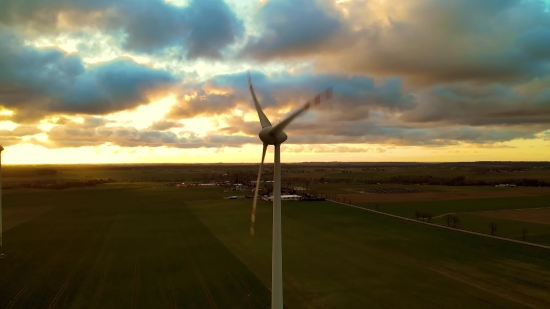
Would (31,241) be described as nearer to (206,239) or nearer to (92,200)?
(206,239)

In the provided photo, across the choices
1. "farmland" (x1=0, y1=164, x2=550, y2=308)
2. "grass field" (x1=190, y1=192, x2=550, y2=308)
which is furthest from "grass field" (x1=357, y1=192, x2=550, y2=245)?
"grass field" (x1=190, y1=192, x2=550, y2=308)

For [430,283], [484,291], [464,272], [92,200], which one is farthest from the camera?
[92,200]

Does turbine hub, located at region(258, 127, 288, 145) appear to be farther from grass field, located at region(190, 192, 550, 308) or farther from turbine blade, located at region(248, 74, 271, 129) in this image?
grass field, located at region(190, 192, 550, 308)

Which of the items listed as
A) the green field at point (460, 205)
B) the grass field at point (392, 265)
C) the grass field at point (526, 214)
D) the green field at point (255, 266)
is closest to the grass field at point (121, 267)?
the green field at point (255, 266)

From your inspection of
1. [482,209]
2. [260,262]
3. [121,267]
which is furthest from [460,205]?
[121,267]

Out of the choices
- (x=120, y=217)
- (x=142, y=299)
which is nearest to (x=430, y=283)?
(x=142, y=299)

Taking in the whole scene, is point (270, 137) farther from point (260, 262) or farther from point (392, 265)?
point (392, 265)

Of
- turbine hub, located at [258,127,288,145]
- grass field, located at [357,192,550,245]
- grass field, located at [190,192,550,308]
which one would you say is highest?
turbine hub, located at [258,127,288,145]
